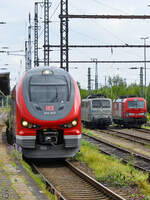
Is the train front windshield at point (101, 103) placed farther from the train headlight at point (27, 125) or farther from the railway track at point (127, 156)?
the train headlight at point (27, 125)

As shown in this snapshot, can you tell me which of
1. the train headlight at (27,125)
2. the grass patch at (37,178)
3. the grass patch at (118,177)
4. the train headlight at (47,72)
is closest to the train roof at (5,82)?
the train headlight at (47,72)

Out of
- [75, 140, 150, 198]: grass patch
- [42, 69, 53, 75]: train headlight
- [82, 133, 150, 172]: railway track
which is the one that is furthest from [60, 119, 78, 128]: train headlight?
[82, 133, 150, 172]: railway track

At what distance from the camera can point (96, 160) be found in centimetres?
1302

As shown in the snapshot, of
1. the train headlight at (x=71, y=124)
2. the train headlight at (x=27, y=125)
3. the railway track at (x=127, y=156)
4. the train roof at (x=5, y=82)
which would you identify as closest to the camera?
the train headlight at (x=27, y=125)

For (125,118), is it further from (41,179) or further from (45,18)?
(41,179)

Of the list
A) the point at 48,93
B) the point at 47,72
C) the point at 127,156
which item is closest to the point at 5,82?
the point at 127,156

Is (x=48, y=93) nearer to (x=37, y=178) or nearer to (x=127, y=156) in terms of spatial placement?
(x=37, y=178)

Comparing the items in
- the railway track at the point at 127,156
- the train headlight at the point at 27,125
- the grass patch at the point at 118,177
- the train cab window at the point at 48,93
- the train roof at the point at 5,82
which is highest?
the train roof at the point at 5,82

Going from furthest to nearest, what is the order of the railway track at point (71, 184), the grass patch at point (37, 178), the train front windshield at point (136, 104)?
the train front windshield at point (136, 104), the railway track at point (71, 184), the grass patch at point (37, 178)

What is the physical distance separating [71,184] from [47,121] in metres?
2.63

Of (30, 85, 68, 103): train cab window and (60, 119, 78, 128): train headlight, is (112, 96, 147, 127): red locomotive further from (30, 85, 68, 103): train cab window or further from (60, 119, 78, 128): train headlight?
(60, 119, 78, 128): train headlight

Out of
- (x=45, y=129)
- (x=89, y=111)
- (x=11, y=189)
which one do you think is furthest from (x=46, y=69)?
(x=89, y=111)

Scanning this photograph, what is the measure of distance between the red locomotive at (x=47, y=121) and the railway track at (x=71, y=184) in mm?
500

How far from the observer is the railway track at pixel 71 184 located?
873 cm
